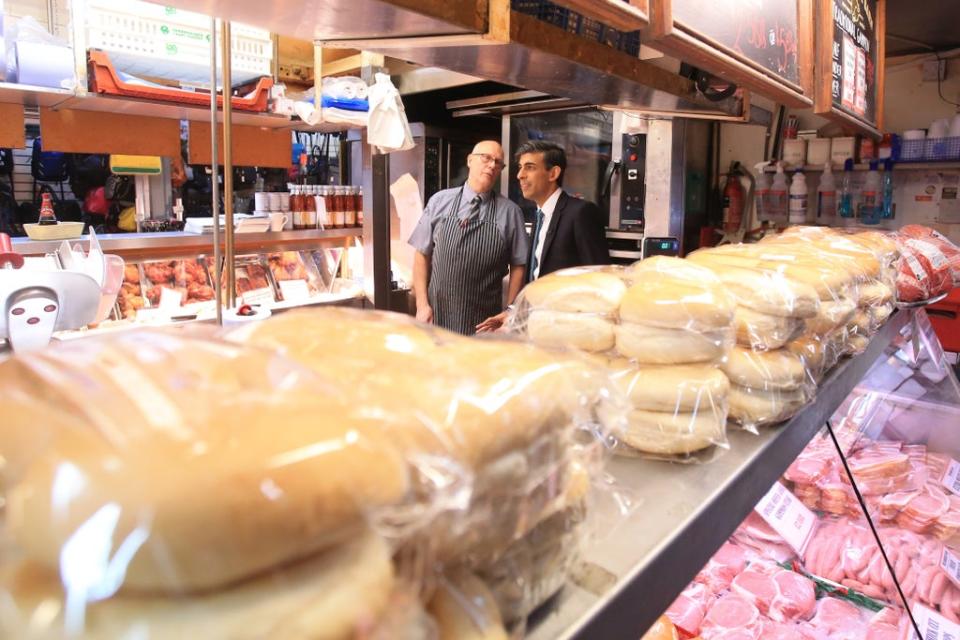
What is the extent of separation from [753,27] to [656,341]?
1.31m

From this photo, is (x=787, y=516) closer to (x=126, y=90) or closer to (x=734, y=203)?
(x=126, y=90)

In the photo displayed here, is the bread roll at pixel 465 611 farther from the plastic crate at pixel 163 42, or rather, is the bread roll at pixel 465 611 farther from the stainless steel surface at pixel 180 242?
the stainless steel surface at pixel 180 242

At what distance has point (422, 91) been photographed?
17.7 feet

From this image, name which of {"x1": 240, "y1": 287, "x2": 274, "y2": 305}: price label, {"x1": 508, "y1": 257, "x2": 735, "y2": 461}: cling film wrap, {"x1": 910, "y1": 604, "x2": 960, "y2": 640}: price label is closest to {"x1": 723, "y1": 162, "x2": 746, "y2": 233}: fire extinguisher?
{"x1": 240, "y1": 287, "x2": 274, "y2": 305}: price label

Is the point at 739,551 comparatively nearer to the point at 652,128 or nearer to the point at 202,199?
the point at 652,128

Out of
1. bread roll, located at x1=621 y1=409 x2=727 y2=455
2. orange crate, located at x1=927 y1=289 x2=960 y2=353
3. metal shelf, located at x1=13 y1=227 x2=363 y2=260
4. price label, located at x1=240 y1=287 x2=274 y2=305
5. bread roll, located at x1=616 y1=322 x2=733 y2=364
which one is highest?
metal shelf, located at x1=13 y1=227 x2=363 y2=260

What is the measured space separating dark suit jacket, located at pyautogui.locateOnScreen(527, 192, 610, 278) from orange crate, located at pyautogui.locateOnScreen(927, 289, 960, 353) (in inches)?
84.7

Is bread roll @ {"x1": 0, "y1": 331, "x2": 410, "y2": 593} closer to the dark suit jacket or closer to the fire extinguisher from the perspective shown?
the dark suit jacket

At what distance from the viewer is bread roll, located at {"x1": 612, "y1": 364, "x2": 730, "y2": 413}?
0.94 meters

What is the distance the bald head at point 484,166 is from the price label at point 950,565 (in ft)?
8.83

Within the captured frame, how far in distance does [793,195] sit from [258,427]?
5010 millimetres

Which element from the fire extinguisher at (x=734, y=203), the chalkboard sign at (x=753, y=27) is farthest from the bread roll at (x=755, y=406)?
the fire extinguisher at (x=734, y=203)

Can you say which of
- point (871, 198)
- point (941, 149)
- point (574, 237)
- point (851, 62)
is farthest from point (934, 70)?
point (574, 237)

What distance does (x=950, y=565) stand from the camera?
1888 millimetres
